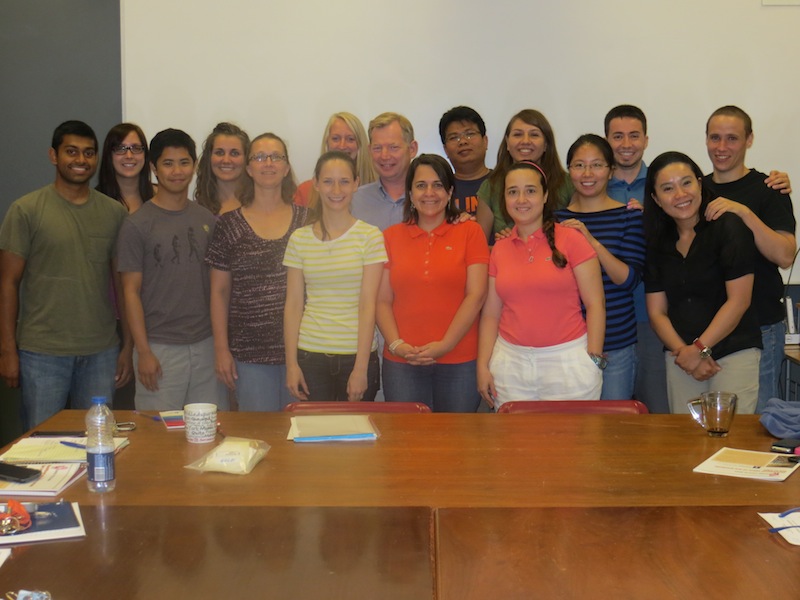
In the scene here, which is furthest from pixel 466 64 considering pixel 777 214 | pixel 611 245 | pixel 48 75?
pixel 48 75

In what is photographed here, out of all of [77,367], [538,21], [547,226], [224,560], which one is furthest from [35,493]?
[538,21]

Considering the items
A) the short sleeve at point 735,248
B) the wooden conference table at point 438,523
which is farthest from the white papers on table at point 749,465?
the short sleeve at point 735,248

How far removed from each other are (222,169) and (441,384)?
1.48 meters

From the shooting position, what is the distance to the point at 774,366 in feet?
11.0

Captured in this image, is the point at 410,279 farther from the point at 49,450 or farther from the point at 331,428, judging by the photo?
the point at 49,450

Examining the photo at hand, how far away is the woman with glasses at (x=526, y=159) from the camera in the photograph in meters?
3.53

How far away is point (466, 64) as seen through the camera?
174 inches

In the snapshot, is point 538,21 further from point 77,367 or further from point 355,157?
point 77,367

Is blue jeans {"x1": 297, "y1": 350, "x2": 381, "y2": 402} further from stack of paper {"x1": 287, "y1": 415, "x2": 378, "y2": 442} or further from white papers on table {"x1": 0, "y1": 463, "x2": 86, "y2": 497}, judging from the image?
white papers on table {"x1": 0, "y1": 463, "x2": 86, "y2": 497}

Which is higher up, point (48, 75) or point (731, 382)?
point (48, 75)

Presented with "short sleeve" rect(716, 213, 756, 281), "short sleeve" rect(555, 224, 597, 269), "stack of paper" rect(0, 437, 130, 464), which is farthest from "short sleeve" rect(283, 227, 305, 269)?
"short sleeve" rect(716, 213, 756, 281)

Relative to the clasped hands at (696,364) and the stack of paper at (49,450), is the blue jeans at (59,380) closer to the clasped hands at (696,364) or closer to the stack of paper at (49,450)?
the stack of paper at (49,450)

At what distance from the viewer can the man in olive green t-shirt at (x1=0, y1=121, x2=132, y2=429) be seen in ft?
11.2

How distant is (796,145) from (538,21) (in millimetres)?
1562
